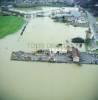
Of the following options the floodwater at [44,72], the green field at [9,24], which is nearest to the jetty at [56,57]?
the floodwater at [44,72]

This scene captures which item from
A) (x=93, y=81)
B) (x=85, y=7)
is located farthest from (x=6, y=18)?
(x=93, y=81)

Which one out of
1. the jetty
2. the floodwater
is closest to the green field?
the floodwater

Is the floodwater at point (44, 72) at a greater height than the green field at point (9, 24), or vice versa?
the green field at point (9, 24)

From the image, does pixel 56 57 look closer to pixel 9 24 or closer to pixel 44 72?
pixel 44 72

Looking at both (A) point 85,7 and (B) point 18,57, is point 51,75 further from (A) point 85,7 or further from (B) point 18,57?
(A) point 85,7

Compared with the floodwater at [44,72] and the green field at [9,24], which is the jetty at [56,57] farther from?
the green field at [9,24]

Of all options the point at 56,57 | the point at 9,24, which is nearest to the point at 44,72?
the point at 56,57
